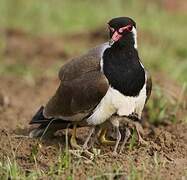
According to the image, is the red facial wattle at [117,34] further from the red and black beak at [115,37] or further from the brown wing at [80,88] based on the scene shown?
the brown wing at [80,88]

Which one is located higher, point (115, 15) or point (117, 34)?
point (117, 34)

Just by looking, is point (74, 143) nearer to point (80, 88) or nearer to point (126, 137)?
point (126, 137)

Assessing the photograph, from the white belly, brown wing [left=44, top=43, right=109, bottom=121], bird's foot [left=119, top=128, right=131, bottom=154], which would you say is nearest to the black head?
brown wing [left=44, top=43, right=109, bottom=121]

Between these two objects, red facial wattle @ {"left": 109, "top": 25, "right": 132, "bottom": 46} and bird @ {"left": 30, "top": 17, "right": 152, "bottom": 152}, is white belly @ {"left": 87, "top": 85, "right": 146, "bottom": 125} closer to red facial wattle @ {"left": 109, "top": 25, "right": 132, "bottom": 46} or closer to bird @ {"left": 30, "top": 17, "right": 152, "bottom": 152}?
bird @ {"left": 30, "top": 17, "right": 152, "bottom": 152}

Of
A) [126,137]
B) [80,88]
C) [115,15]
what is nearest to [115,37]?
[80,88]

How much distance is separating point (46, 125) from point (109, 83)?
A: 825 millimetres

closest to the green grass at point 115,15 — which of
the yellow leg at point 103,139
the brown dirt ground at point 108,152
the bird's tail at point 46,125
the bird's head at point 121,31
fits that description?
the brown dirt ground at point 108,152

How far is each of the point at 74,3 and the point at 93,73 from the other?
8043 mm

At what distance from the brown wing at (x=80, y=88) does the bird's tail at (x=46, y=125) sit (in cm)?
8

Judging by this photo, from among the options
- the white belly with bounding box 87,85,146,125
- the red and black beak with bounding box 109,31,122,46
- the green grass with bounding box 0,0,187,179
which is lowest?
the green grass with bounding box 0,0,187,179

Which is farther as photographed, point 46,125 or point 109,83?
point 46,125

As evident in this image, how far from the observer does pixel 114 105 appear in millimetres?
5195

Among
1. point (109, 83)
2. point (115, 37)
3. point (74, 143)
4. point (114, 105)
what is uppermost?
point (115, 37)

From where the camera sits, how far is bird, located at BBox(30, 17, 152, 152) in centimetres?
521
